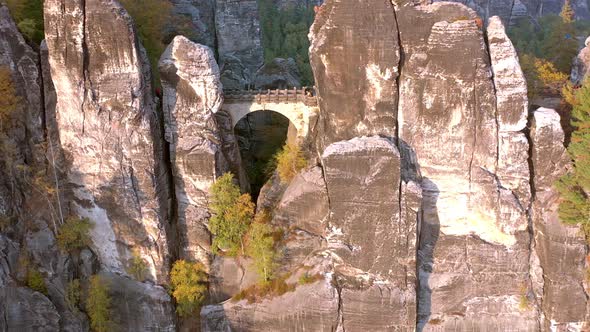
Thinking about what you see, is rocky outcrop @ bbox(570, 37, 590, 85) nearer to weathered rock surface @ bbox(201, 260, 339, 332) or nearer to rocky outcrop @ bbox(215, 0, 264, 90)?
weathered rock surface @ bbox(201, 260, 339, 332)

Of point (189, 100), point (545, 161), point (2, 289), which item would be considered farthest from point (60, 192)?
point (545, 161)

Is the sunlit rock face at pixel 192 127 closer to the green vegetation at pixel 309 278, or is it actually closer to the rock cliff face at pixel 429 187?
the rock cliff face at pixel 429 187

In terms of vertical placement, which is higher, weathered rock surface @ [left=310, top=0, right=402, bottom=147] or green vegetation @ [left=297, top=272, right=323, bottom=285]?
weathered rock surface @ [left=310, top=0, right=402, bottom=147]

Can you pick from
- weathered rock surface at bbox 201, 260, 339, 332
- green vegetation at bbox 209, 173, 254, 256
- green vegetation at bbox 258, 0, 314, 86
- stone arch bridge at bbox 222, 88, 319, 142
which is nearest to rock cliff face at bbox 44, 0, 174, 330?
green vegetation at bbox 209, 173, 254, 256

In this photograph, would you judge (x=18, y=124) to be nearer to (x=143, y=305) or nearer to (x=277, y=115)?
(x=143, y=305)

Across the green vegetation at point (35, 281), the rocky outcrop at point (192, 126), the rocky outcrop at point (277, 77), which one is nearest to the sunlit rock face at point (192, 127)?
the rocky outcrop at point (192, 126)

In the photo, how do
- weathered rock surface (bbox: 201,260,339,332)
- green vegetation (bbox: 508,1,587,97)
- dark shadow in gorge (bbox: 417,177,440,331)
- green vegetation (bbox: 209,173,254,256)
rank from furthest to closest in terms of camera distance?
green vegetation (bbox: 508,1,587,97) < green vegetation (bbox: 209,173,254,256) < dark shadow in gorge (bbox: 417,177,440,331) < weathered rock surface (bbox: 201,260,339,332)
